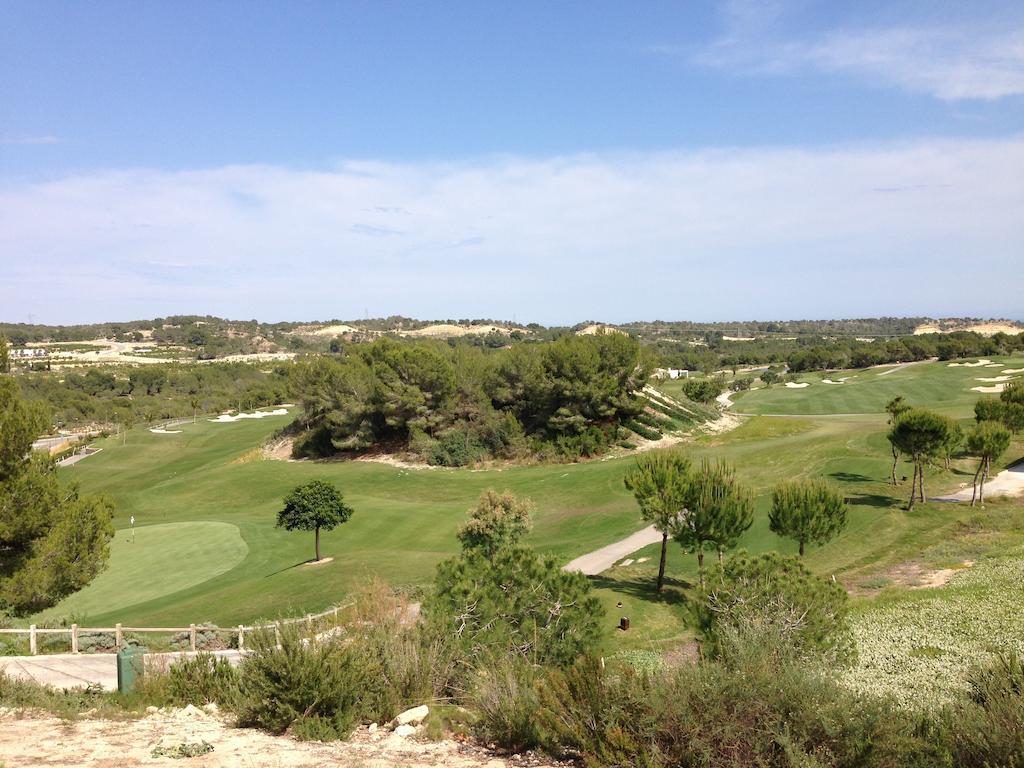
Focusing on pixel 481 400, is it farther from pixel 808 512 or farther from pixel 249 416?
pixel 249 416

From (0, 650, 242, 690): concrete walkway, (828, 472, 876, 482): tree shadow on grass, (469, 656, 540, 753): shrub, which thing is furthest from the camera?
(828, 472, 876, 482): tree shadow on grass

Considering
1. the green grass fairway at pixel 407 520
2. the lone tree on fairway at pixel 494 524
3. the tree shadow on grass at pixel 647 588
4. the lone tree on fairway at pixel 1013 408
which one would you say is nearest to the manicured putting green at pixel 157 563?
the green grass fairway at pixel 407 520

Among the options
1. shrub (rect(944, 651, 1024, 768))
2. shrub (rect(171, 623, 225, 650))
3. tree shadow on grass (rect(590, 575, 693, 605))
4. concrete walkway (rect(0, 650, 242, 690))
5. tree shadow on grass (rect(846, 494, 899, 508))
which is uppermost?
shrub (rect(944, 651, 1024, 768))

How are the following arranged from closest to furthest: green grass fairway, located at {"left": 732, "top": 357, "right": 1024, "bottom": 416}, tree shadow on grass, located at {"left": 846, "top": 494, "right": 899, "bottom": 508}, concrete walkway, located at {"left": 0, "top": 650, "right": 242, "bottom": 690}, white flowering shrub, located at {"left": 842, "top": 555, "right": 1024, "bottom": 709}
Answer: white flowering shrub, located at {"left": 842, "top": 555, "right": 1024, "bottom": 709} < concrete walkway, located at {"left": 0, "top": 650, "right": 242, "bottom": 690} < tree shadow on grass, located at {"left": 846, "top": 494, "right": 899, "bottom": 508} < green grass fairway, located at {"left": 732, "top": 357, "right": 1024, "bottom": 416}

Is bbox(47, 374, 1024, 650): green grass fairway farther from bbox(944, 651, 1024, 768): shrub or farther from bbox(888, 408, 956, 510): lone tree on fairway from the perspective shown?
bbox(944, 651, 1024, 768): shrub

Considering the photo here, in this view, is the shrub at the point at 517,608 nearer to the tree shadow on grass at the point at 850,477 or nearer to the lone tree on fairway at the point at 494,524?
the lone tree on fairway at the point at 494,524

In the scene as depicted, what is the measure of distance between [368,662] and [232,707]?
213 centimetres

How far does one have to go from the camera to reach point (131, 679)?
11547 millimetres

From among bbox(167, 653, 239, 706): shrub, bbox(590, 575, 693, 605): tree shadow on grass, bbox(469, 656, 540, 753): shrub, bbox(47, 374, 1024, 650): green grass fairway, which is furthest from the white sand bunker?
bbox(469, 656, 540, 753): shrub

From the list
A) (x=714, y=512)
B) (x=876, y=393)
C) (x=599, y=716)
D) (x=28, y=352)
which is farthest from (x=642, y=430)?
(x=28, y=352)

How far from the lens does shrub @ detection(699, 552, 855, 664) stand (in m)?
12.0

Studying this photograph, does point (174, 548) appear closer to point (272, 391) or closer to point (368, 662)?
point (368, 662)

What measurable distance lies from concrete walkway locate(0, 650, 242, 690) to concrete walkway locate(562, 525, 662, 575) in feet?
48.8

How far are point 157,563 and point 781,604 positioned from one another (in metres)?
26.6
